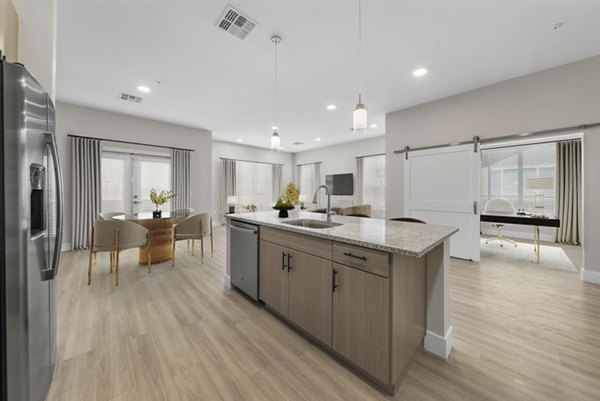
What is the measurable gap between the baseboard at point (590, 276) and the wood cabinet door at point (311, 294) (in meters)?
3.76

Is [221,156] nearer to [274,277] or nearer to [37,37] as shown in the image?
[37,37]

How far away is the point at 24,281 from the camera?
100 cm

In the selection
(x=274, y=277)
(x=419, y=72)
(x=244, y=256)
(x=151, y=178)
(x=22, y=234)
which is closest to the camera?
(x=22, y=234)

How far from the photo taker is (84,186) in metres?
4.66

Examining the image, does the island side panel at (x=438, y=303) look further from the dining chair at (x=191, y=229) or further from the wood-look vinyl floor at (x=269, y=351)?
the dining chair at (x=191, y=229)

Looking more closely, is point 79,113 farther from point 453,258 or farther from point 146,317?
point 453,258

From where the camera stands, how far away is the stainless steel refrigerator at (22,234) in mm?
950

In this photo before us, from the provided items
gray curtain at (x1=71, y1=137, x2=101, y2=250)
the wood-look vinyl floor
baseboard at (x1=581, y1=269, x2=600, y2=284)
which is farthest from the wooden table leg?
baseboard at (x1=581, y1=269, x2=600, y2=284)

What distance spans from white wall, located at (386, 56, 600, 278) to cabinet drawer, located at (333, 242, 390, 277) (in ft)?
12.1

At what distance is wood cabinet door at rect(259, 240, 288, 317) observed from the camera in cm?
202

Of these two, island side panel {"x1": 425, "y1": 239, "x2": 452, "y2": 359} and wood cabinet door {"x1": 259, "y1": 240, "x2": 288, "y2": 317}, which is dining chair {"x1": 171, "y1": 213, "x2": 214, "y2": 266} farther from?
island side panel {"x1": 425, "y1": 239, "x2": 452, "y2": 359}

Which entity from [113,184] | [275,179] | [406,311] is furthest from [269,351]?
[275,179]

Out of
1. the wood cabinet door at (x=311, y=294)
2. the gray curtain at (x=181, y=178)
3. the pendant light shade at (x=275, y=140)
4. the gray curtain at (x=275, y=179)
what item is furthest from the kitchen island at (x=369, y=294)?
the gray curtain at (x=275, y=179)

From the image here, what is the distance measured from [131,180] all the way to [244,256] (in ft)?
14.8
